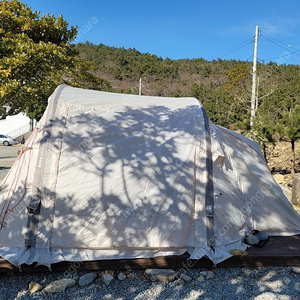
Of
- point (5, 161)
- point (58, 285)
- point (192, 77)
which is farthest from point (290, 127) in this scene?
point (192, 77)

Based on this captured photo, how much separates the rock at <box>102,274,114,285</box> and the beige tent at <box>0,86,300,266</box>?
7.7 inches

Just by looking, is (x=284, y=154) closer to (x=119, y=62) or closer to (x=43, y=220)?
(x=43, y=220)

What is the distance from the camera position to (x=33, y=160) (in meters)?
3.12

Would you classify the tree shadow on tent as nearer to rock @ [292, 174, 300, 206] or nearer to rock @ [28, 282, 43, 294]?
rock @ [28, 282, 43, 294]

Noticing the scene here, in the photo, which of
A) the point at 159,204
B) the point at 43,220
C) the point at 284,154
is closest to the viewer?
the point at 43,220

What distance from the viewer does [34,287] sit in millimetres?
2629

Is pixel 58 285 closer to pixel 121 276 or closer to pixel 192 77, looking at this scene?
pixel 121 276

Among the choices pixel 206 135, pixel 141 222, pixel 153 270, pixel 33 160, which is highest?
pixel 206 135

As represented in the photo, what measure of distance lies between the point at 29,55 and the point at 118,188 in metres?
4.97

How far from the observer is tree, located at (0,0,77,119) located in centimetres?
636

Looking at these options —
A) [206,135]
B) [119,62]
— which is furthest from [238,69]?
[119,62]

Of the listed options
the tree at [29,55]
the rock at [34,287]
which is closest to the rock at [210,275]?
the rock at [34,287]

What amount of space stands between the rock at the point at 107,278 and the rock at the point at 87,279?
12 centimetres

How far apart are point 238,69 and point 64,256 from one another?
23466mm
